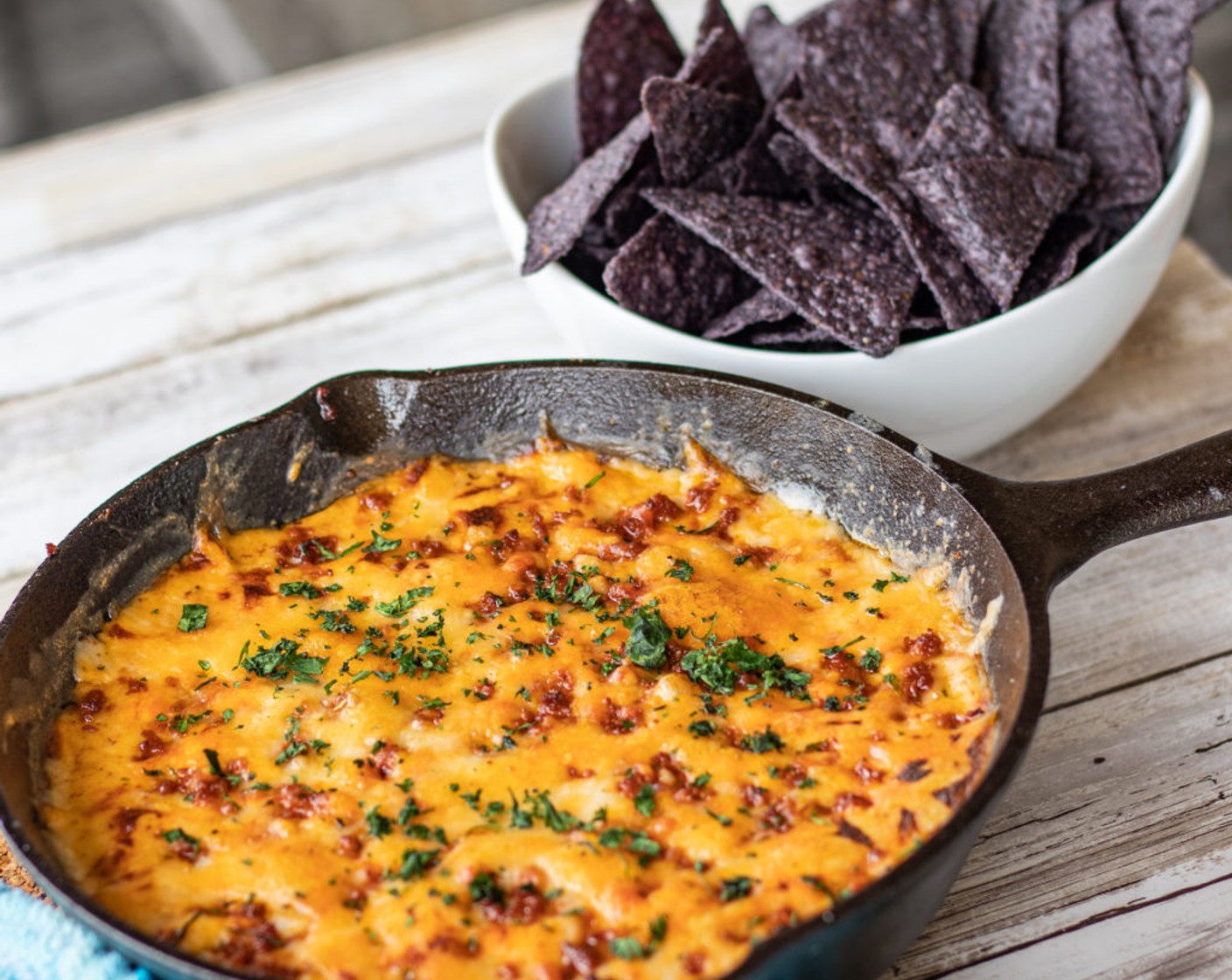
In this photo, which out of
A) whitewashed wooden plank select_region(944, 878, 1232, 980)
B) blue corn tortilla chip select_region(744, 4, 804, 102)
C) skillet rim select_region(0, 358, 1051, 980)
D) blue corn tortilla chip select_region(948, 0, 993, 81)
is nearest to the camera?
Answer: skillet rim select_region(0, 358, 1051, 980)

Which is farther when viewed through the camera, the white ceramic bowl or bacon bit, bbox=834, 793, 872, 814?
the white ceramic bowl

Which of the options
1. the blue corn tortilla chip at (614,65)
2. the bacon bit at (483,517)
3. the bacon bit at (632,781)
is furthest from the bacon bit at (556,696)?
the blue corn tortilla chip at (614,65)

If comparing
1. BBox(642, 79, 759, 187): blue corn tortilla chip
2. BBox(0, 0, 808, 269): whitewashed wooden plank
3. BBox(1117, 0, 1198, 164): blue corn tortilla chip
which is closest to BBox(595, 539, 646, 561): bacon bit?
BBox(642, 79, 759, 187): blue corn tortilla chip

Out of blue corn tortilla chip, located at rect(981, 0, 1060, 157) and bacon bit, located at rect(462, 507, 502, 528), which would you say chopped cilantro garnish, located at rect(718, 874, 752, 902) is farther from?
blue corn tortilla chip, located at rect(981, 0, 1060, 157)

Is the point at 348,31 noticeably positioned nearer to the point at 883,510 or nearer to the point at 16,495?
the point at 16,495

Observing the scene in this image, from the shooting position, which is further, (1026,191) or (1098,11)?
(1098,11)

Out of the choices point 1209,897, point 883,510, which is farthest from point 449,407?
point 1209,897
